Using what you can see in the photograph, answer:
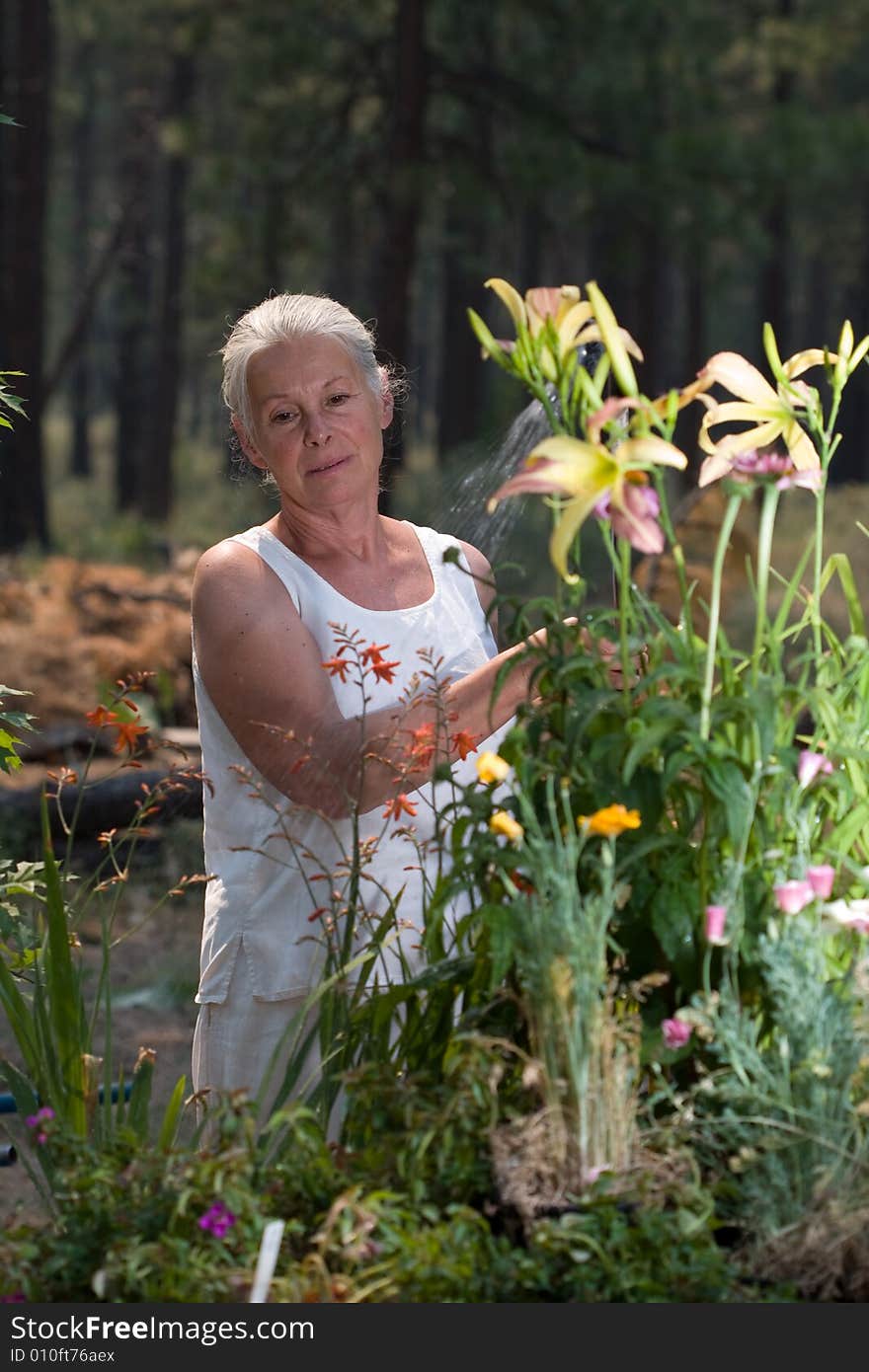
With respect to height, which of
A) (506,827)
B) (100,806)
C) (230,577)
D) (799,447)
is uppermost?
(799,447)

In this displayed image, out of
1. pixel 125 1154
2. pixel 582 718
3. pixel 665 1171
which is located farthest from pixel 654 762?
pixel 125 1154

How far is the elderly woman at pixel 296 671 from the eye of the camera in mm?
2314

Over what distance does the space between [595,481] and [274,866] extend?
107 centimetres

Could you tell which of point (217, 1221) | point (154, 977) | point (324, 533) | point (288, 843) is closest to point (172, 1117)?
point (217, 1221)

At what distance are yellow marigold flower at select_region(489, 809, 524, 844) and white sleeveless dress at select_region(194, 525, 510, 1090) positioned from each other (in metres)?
0.74

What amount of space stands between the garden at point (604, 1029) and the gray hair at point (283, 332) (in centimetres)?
86

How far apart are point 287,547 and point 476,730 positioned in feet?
1.77

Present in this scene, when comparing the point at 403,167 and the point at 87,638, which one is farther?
the point at 403,167

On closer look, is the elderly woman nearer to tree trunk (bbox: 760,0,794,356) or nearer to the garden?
the garden

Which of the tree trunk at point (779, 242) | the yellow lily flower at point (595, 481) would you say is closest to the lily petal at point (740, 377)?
the yellow lily flower at point (595, 481)

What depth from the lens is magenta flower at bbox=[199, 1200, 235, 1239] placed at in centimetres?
141

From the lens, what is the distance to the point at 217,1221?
4.65 ft

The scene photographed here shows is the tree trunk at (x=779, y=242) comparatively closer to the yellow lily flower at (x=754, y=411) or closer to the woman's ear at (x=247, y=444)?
the woman's ear at (x=247, y=444)

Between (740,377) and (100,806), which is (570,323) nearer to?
(740,377)
